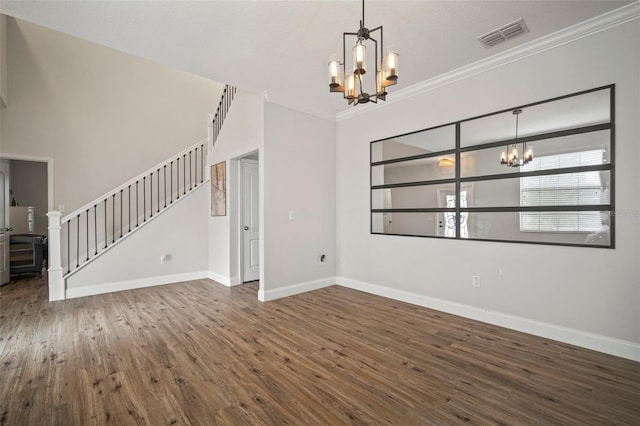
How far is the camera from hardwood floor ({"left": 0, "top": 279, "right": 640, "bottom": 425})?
5.97 feet

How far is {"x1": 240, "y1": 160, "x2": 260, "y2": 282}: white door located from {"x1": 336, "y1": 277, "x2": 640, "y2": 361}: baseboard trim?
7.97 ft

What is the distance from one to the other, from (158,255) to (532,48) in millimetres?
6197

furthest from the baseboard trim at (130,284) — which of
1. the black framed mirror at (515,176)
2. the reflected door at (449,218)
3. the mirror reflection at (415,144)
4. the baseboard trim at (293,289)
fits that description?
the reflected door at (449,218)

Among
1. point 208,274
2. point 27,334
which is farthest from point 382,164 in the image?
point 27,334

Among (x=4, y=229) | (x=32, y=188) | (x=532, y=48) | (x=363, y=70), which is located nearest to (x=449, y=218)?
(x=532, y=48)

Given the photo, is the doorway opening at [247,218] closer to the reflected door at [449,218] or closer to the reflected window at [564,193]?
the reflected door at [449,218]

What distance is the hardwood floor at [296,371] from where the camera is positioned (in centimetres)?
182

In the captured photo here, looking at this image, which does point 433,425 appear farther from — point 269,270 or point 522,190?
point 269,270

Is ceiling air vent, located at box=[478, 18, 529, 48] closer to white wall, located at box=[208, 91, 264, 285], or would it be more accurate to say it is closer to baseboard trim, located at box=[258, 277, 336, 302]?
white wall, located at box=[208, 91, 264, 285]

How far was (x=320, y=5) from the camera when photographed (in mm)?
2395

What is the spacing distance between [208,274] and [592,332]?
5.72 metres

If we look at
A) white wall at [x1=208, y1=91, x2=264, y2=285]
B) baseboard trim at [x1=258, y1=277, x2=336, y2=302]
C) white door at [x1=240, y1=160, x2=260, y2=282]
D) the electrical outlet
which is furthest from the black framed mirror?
white door at [x1=240, y1=160, x2=260, y2=282]

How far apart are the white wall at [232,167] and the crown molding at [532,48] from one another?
7.23ft

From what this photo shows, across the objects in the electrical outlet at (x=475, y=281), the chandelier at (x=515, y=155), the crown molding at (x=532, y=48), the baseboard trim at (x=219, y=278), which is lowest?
the baseboard trim at (x=219, y=278)
